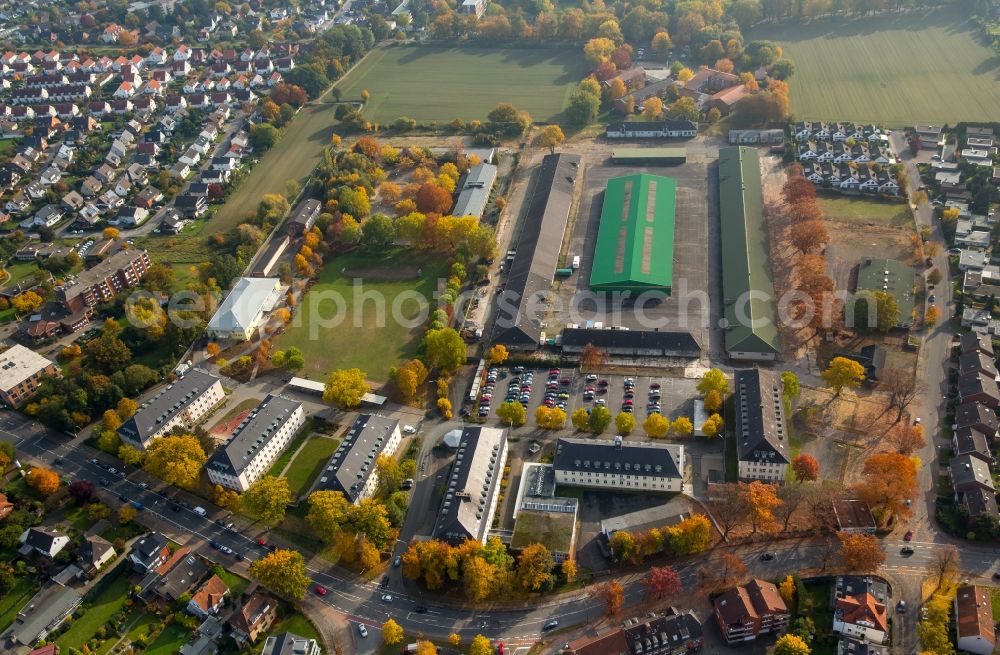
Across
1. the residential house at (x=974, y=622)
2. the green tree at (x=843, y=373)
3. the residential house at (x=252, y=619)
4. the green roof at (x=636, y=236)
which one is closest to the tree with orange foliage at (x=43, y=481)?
the residential house at (x=252, y=619)

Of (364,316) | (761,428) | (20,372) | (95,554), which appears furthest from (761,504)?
(20,372)

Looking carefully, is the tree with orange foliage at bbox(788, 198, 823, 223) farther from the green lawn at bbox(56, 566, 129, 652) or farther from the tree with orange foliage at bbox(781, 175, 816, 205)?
the green lawn at bbox(56, 566, 129, 652)

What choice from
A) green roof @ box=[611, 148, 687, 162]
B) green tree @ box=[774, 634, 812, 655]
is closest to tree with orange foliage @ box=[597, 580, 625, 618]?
green tree @ box=[774, 634, 812, 655]

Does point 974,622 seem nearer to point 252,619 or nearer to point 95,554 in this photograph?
point 252,619

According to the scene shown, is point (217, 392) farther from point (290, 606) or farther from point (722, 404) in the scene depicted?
point (722, 404)

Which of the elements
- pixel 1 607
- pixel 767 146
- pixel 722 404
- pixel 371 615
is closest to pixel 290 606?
pixel 371 615
